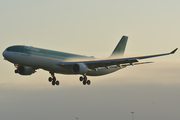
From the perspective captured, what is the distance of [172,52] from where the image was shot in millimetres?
52281

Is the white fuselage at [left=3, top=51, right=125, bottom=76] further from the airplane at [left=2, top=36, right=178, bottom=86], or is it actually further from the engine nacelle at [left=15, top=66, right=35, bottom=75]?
the engine nacelle at [left=15, top=66, right=35, bottom=75]

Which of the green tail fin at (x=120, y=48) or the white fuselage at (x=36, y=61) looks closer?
the white fuselage at (x=36, y=61)

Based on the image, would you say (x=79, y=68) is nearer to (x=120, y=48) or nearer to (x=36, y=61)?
(x=36, y=61)

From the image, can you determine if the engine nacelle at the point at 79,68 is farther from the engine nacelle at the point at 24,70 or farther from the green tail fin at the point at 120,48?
the green tail fin at the point at 120,48

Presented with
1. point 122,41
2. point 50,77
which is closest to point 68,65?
point 50,77

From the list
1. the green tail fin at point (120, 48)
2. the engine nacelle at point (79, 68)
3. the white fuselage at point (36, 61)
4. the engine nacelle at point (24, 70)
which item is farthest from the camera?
the green tail fin at point (120, 48)

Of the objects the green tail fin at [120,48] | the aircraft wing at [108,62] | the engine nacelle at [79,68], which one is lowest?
the engine nacelle at [79,68]

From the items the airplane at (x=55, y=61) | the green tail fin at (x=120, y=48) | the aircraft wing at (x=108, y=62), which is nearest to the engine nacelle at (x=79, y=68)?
the airplane at (x=55, y=61)

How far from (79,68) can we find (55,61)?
4.49m

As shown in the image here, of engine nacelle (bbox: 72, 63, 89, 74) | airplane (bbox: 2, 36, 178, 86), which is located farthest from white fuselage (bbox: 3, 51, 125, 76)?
engine nacelle (bbox: 72, 63, 89, 74)

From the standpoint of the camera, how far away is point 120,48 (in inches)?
3088

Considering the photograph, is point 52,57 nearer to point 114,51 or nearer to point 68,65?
point 68,65

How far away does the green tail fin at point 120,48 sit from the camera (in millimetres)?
77188

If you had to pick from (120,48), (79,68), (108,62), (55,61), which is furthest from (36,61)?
(120,48)
